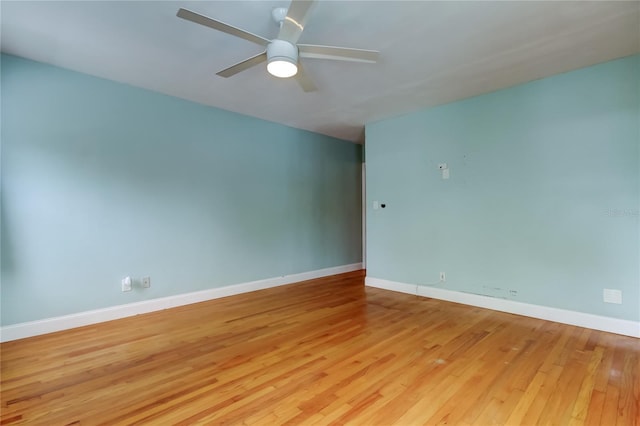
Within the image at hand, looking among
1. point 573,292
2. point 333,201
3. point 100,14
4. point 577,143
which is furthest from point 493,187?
point 100,14

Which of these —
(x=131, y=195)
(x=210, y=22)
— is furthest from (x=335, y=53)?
(x=131, y=195)

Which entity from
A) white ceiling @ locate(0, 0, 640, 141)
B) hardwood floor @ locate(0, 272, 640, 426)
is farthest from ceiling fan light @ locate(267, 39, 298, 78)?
hardwood floor @ locate(0, 272, 640, 426)

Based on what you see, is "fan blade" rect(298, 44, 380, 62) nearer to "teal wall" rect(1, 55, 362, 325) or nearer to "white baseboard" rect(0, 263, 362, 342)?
"teal wall" rect(1, 55, 362, 325)

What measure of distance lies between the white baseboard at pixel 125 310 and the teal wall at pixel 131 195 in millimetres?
70

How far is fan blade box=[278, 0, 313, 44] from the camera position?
167cm

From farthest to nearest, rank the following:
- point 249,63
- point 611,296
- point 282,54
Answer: point 611,296, point 249,63, point 282,54

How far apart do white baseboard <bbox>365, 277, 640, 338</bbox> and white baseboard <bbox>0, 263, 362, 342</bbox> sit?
6.06 ft

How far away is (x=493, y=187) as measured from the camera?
345 cm

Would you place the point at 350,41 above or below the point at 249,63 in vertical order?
above

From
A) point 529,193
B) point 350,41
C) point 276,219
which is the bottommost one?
point 276,219

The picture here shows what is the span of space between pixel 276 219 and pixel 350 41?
9.27 feet

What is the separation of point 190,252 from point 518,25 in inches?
152

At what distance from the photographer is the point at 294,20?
5.96 ft

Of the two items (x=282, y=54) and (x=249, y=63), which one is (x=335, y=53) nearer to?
(x=282, y=54)
